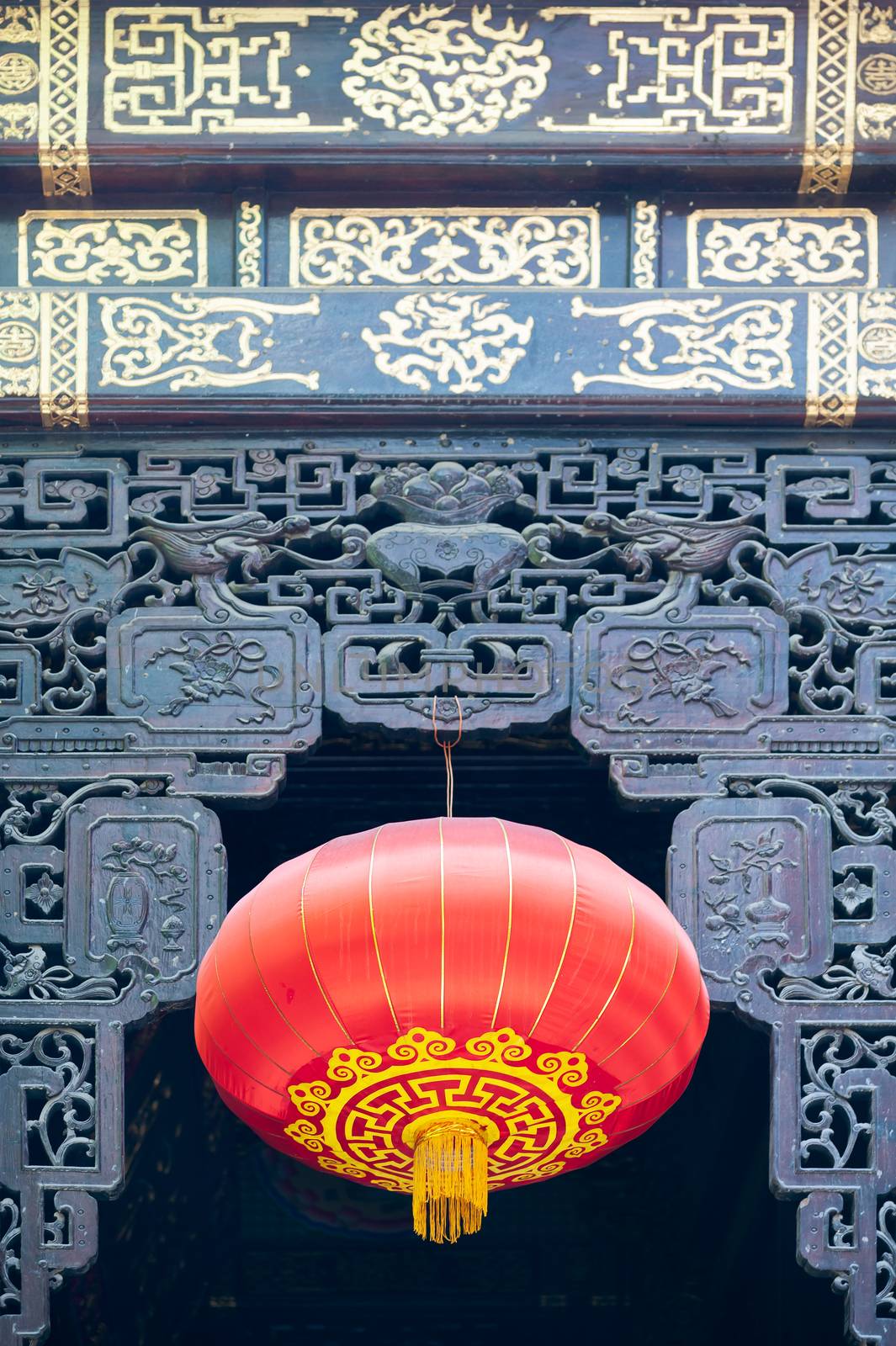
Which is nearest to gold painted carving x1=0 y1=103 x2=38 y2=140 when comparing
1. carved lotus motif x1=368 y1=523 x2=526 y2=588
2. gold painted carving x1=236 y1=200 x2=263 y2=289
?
gold painted carving x1=236 y1=200 x2=263 y2=289

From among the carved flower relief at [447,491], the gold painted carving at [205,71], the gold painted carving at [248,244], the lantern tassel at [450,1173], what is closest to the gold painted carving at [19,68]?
the gold painted carving at [205,71]

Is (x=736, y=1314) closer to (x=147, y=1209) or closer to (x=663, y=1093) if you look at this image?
(x=147, y=1209)

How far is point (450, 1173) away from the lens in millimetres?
5016

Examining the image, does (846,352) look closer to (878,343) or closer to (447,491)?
(878,343)

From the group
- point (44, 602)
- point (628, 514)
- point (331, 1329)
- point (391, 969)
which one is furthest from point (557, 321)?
point (331, 1329)

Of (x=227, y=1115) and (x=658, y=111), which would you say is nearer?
(x=658, y=111)

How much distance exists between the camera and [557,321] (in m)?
6.16

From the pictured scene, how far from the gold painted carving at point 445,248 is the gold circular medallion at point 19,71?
779mm

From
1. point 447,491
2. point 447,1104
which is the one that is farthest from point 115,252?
point 447,1104

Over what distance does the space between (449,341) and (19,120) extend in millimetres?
1285

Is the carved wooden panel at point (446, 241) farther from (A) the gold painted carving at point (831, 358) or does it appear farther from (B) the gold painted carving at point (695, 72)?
(B) the gold painted carving at point (695, 72)

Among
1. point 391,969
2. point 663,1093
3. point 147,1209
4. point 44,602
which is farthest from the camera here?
point 147,1209

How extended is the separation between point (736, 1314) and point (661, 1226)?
435 millimetres

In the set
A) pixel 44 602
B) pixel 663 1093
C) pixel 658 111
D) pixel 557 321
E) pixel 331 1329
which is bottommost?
pixel 331 1329
